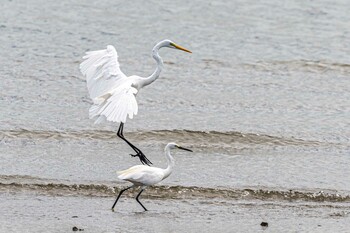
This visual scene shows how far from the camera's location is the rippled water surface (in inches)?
402

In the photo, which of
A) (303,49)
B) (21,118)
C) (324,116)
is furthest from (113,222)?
(303,49)

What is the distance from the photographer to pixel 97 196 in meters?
10.7

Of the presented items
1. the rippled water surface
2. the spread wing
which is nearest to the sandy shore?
the rippled water surface

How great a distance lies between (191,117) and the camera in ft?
48.2

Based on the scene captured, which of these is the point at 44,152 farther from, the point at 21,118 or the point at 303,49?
the point at 303,49

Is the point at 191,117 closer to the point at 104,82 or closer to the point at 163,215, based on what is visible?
the point at 104,82

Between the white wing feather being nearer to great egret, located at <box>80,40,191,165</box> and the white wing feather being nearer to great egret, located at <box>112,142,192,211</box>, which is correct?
great egret, located at <box>112,142,192,211</box>

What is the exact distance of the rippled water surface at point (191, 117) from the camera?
10.2 meters

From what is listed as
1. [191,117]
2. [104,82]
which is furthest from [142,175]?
[191,117]

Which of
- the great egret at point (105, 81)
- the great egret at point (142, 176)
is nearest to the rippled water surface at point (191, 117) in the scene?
the great egret at point (142, 176)

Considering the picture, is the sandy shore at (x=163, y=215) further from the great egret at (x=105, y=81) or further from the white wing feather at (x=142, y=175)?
the great egret at (x=105, y=81)

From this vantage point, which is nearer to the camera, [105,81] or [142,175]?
[142,175]

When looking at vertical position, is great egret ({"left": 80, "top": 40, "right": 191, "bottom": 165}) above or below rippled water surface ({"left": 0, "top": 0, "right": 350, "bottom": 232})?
above

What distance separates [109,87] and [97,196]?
66.0 inches
